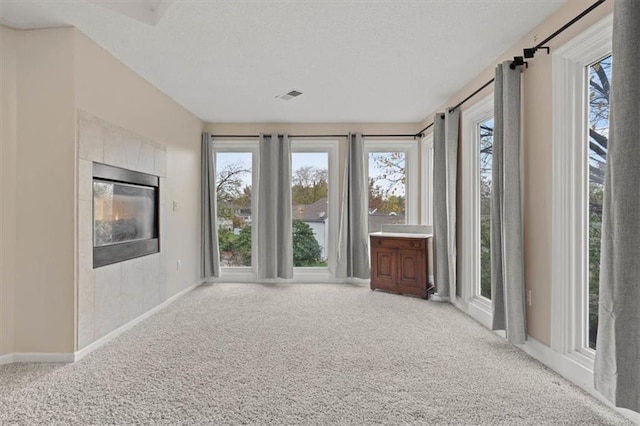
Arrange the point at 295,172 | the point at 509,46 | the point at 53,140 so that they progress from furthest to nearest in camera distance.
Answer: the point at 295,172 → the point at 509,46 → the point at 53,140

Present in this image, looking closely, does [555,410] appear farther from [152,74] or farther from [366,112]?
[152,74]

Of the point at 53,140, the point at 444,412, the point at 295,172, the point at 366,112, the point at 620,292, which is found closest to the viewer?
the point at 620,292

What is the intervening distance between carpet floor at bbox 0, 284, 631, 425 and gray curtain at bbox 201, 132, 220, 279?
1.67 meters

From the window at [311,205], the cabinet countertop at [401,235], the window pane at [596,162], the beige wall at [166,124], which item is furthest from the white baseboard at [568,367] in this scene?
the beige wall at [166,124]

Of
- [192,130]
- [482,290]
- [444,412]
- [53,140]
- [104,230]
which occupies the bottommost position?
[444,412]

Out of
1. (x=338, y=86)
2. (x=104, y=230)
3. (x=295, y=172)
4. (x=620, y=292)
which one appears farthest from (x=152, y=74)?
(x=620, y=292)

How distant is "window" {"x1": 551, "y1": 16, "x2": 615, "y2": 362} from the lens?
7.13 ft

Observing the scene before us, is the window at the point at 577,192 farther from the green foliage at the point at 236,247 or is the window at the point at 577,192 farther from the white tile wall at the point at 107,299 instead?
the green foliage at the point at 236,247

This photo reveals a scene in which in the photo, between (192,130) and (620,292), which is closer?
(620,292)

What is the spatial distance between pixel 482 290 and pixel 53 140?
13.3 feet

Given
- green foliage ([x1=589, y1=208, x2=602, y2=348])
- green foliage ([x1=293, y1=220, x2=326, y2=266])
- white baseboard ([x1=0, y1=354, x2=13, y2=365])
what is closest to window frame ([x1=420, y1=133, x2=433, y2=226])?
green foliage ([x1=293, y1=220, x2=326, y2=266])

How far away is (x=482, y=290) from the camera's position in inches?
142

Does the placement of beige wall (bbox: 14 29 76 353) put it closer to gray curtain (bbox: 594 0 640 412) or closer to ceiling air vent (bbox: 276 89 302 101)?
ceiling air vent (bbox: 276 89 302 101)

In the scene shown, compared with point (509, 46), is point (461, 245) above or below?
below
